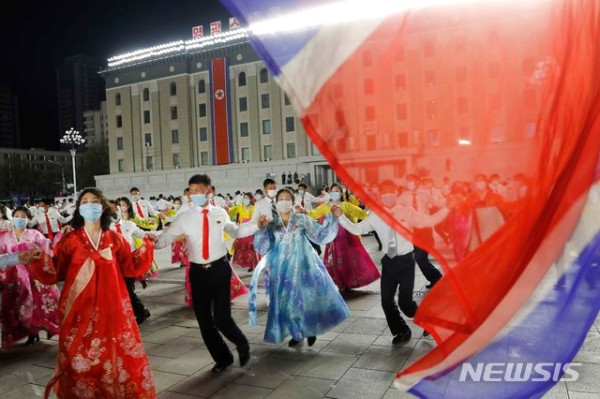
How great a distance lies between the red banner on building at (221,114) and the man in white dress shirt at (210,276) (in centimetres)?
4219

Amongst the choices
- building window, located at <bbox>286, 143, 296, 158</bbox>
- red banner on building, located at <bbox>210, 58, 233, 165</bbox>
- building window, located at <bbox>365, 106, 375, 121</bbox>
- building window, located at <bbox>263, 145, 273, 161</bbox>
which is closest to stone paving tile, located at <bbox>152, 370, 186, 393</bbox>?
building window, located at <bbox>365, 106, 375, 121</bbox>

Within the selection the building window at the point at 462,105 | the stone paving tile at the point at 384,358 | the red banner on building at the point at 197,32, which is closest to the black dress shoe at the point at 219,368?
the stone paving tile at the point at 384,358

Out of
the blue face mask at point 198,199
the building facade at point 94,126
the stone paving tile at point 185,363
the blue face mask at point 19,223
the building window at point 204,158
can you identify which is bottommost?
the stone paving tile at point 185,363

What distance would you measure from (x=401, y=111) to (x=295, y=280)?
343 cm

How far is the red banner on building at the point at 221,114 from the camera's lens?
46375 mm

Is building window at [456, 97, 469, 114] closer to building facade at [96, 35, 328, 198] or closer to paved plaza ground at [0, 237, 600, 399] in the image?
paved plaza ground at [0, 237, 600, 399]

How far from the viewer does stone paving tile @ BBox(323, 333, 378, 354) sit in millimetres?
4922

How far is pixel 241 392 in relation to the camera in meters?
3.95

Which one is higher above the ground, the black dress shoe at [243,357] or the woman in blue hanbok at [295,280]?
the woman in blue hanbok at [295,280]

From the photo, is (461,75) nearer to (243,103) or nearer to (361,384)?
(361,384)

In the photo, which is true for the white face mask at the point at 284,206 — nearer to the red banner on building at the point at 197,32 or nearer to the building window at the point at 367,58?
the building window at the point at 367,58

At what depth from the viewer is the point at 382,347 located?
4.93 metres

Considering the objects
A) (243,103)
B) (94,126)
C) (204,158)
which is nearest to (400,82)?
(243,103)

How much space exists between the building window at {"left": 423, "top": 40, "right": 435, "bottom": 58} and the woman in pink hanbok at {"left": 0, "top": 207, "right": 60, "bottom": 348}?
524 cm
